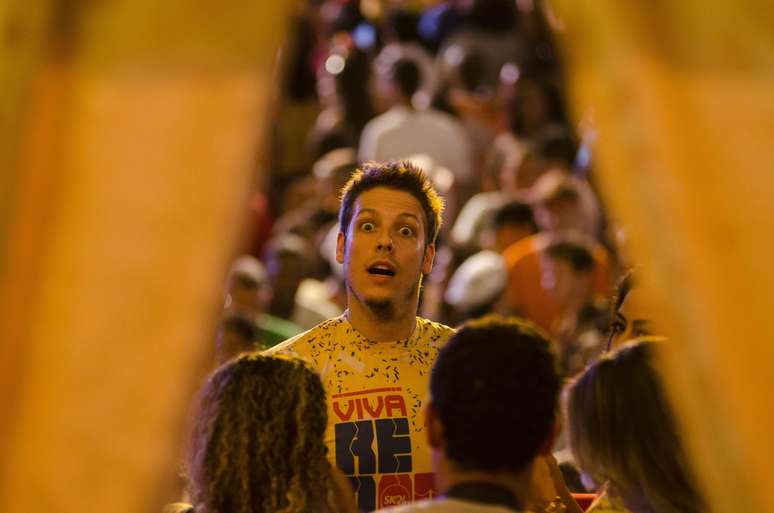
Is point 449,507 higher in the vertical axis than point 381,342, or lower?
lower

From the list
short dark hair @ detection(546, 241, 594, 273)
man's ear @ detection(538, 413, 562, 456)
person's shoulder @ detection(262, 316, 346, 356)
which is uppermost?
short dark hair @ detection(546, 241, 594, 273)

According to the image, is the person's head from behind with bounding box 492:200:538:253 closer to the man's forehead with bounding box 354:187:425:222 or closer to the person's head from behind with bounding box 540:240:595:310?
the person's head from behind with bounding box 540:240:595:310

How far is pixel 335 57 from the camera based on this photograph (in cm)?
1080

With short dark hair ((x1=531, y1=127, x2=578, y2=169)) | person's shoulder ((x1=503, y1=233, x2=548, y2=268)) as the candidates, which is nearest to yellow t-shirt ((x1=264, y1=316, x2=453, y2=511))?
person's shoulder ((x1=503, y1=233, x2=548, y2=268))

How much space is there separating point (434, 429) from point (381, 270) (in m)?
1.38

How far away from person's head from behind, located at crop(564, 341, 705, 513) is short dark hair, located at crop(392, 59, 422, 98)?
4981 millimetres

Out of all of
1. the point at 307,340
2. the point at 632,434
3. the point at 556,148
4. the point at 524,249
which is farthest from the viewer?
the point at 556,148

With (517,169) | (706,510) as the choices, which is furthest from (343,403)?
(517,169)

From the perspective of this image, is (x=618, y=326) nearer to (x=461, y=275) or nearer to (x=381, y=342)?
(x=381, y=342)

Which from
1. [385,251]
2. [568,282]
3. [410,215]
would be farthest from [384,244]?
[568,282]

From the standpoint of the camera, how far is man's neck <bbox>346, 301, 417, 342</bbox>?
4.21 m

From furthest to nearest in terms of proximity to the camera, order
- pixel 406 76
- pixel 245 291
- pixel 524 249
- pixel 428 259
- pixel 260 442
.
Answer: pixel 406 76 → pixel 524 249 → pixel 245 291 → pixel 428 259 → pixel 260 442

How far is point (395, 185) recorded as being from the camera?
4.46 metres

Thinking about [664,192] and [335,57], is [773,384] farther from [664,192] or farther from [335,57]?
[335,57]
